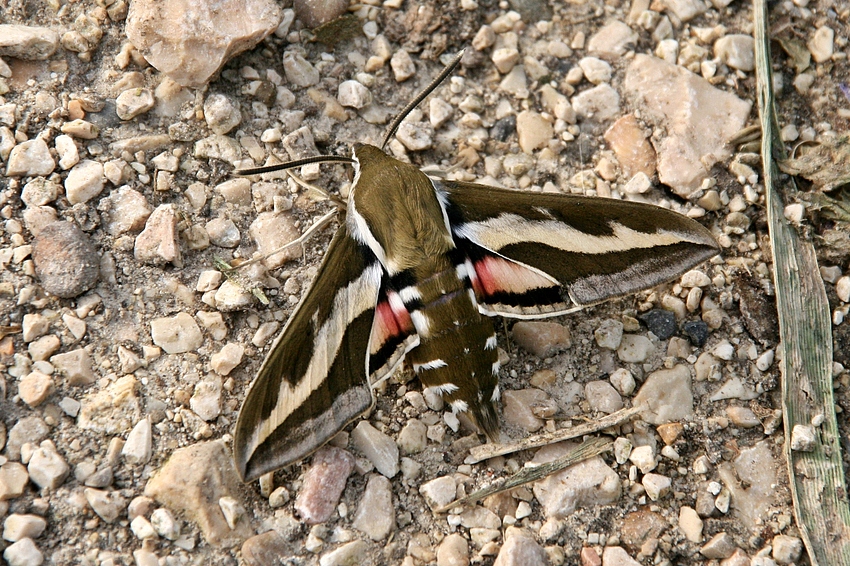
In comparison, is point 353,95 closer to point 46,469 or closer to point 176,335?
point 176,335

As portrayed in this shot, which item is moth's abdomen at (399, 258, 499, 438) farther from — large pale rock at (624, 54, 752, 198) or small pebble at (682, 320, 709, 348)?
large pale rock at (624, 54, 752, 198)

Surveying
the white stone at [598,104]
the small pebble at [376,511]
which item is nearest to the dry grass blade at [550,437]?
the small pebble at [376,511]

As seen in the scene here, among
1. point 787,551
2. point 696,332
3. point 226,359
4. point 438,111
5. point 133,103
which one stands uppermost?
point 133,103

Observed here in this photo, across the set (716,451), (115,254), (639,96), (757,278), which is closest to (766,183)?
(757,278)

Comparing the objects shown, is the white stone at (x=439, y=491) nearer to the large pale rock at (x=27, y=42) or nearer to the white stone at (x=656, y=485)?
the white stone at (x=656, y=485)

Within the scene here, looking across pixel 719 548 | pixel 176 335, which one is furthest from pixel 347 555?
pixel 719 548

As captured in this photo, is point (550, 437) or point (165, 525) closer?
point (165, 525)

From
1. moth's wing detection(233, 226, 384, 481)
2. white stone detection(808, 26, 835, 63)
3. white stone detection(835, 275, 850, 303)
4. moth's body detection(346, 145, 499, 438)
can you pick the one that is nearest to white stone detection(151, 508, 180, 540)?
moth's wing detection(233, 226, 384, 481)
